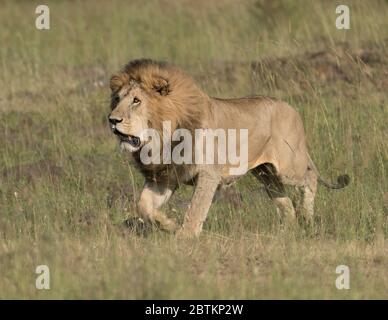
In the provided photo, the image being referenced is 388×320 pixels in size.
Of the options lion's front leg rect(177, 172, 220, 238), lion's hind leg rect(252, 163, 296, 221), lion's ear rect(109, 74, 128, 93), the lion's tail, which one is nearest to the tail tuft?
the lion's tail

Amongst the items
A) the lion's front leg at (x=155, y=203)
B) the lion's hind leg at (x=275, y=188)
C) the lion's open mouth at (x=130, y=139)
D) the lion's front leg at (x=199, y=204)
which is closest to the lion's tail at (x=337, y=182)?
the lion's hind leg at (x=275, y=188)

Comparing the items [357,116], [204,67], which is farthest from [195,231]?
[204,67]

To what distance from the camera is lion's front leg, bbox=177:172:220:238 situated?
241 inches

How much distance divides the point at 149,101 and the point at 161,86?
0.14m

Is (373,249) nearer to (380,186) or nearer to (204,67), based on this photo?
(380,186)

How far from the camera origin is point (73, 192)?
292 inches

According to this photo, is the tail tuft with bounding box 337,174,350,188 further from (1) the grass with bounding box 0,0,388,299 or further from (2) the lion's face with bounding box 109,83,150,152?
(2) the lion's face with bounding box 109,83,150,152

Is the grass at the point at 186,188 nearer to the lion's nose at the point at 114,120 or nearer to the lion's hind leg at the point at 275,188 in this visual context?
the lion's hind leg at the point at 275,188

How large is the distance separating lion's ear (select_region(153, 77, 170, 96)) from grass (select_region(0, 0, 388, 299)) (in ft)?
2.68

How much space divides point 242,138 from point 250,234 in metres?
0.74

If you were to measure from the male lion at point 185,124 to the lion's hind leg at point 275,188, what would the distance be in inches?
1.7

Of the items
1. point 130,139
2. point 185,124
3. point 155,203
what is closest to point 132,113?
point 130,139

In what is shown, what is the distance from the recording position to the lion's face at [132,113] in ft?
19.5
